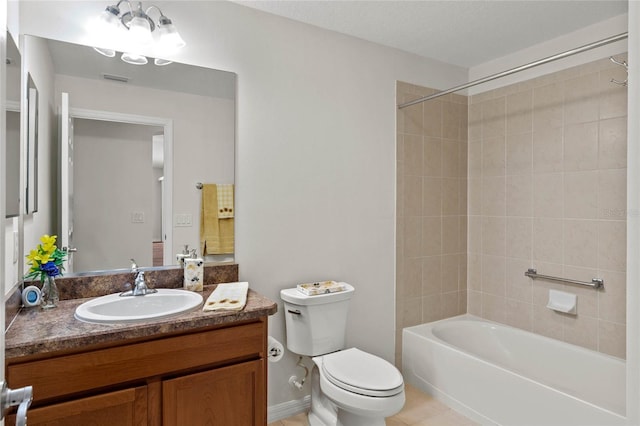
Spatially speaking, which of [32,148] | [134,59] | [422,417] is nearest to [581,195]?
[422,417]

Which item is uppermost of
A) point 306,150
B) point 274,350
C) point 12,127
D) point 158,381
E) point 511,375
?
point 306,150

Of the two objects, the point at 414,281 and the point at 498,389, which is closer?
the point at 498,389

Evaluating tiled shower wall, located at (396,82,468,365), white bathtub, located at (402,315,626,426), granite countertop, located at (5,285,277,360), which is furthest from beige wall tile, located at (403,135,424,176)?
granite countertop, located at (5,285,277,360)

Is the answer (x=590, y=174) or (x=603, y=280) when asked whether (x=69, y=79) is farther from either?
(x=603, y=280)

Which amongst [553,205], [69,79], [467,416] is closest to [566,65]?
[553,205]

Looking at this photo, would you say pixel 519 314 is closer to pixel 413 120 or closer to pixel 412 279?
pixel 412 279

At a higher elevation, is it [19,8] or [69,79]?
[19,8]

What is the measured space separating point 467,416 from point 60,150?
2.68 meters

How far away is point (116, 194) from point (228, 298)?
0.79m

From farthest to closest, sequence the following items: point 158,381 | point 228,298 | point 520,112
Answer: point 520,112
point 228,298
point 158,381

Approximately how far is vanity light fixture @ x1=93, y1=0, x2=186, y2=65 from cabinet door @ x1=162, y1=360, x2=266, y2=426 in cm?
154

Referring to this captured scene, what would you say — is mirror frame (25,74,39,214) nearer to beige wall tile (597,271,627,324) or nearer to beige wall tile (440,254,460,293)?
beige wall tile (440,254,460,293)

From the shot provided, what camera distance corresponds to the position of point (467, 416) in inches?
92.8

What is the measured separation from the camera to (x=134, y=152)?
1951mm
